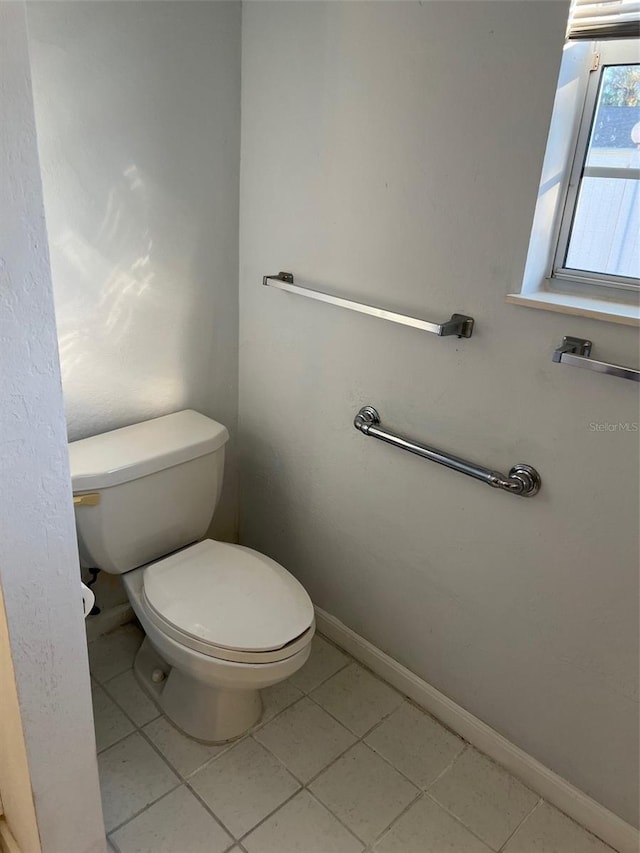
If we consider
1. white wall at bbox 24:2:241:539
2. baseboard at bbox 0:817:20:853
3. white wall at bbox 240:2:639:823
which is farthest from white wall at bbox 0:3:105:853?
white wall at bbox 240:2:639:823

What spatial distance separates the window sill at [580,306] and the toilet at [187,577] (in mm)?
879

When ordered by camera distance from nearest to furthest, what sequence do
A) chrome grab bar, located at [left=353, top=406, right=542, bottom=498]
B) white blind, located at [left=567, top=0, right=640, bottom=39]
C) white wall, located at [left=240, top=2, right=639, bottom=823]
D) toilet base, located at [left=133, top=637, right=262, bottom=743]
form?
white blind, located at [left=567, top=0, right=640, bottom=39], white wall, located at [left=240, top=2, right=639, bottom=823], chrome grab bar, located at [left=353, top=406, right=542, bottom=498], toilet base, located at [left=133, top=637, right=262, bottom=743]

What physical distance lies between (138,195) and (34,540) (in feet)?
3.21

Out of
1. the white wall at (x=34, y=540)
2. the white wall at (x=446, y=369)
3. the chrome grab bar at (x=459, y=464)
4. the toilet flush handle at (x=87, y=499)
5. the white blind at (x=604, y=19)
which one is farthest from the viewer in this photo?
the toilet flush handle at (x=87, y=499)

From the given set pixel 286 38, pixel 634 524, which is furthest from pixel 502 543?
pixel 286 38

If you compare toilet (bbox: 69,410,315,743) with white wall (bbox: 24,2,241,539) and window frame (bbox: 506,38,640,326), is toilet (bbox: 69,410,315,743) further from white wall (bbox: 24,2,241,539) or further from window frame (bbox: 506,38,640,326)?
window frame (bbox: 506,38,640,326)

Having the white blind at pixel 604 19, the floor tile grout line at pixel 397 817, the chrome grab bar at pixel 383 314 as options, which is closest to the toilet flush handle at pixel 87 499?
the chrome grab bar at pixel 383 314

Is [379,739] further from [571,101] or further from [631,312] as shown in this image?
[571,101]

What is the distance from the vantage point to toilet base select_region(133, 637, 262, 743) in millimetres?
1646

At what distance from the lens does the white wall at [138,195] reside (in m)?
1.43

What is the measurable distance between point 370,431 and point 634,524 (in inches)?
25.3

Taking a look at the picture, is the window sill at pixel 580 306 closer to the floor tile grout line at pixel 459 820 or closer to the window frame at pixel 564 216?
the window frame at pixel 564 216

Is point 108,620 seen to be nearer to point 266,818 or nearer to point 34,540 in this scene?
point 266,818

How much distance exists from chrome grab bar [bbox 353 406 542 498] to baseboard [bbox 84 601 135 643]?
97cm
